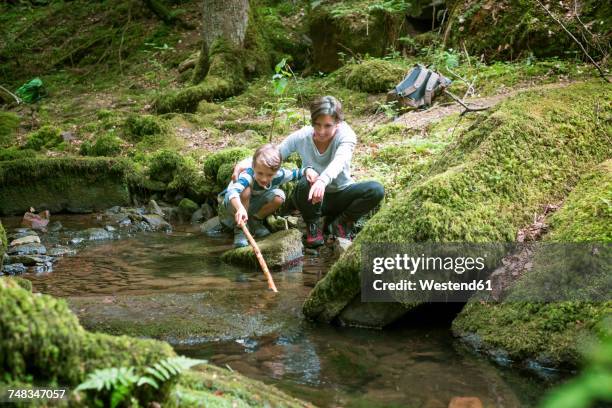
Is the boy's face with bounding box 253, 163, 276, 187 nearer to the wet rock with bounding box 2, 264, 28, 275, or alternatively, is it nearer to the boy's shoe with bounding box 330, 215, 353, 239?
the boy's shoe with bounding box 330, 215, 353, 239

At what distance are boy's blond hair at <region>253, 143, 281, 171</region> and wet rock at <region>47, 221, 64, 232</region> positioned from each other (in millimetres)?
3355

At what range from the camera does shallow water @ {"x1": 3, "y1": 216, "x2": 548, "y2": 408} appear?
3.29m

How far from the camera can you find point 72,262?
642 cm

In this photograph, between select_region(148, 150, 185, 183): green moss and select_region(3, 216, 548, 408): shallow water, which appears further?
select_region(148, 150, 185, 183): green moss

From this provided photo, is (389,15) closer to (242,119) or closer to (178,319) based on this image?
(242,119)

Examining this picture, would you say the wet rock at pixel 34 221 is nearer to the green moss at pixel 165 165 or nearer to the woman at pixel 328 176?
the green moss at pixel 165 165

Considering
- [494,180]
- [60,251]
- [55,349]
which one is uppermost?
[55,349]

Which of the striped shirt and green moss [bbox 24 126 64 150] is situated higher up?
the striped shirt

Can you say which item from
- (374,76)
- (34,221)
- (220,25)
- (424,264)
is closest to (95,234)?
(34,221)

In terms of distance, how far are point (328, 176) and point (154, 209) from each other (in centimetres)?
399

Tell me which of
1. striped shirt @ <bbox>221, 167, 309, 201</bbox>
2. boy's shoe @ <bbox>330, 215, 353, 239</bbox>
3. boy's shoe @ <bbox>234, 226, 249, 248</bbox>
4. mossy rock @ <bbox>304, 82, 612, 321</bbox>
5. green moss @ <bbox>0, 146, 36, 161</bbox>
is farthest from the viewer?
green moss @ <bbox>0, 146, 36, 161</bbox>

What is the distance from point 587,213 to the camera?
408 centimetres

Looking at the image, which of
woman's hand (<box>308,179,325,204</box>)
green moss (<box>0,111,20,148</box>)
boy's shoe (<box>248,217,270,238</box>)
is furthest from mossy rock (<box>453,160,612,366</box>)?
green moss (<box>0,111,20,148</box>)

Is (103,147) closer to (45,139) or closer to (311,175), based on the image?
(45,139)
